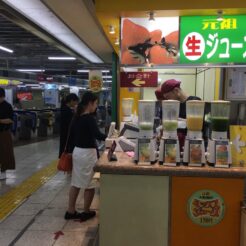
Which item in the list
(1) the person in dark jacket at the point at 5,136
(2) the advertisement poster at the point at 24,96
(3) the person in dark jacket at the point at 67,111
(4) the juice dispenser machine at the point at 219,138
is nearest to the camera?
(4) the juice dispenser machine at the point at 219,138

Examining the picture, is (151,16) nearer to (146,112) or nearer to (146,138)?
(146,112)

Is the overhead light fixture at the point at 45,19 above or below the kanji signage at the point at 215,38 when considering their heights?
above

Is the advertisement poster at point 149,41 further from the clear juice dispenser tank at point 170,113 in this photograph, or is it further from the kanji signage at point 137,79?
the clear juice dispenser tank at point 170,113

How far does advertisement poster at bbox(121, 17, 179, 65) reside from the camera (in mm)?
3523

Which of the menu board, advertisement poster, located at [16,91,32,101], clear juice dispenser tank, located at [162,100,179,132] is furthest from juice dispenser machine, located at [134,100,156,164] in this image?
advertisement poster, located at [16,91,32,101]

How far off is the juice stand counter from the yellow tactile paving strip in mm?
2314

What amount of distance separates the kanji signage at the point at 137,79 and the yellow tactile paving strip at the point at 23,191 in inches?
93.9

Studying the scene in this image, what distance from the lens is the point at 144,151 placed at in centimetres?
267

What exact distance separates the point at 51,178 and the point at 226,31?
438cm

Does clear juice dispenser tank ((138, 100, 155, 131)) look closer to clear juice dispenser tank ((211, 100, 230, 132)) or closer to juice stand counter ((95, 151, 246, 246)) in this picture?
juice stand counter ((95, 151, 246, 246))

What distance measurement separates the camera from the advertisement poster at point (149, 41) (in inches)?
139

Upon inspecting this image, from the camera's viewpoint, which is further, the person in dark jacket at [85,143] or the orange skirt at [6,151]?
the orange skirt at [6,151]

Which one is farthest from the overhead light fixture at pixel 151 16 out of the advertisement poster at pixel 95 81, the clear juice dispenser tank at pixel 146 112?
the advertisement poster at pixel 95 81

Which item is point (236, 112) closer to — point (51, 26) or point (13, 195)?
point (13, 195)
